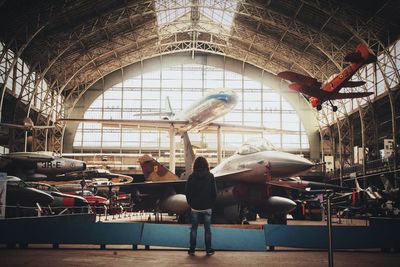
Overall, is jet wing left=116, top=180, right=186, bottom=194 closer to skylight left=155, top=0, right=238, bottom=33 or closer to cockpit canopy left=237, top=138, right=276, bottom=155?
cockpit canopy left=237, top=138, right=276, bottom=155

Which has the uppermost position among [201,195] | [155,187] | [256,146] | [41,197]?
[256,146]

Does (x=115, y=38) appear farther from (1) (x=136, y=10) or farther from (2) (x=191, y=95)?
(2) (x=191, y=95)

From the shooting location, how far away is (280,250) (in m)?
6.92

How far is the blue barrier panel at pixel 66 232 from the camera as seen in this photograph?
6.78m

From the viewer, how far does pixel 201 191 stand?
6492mm

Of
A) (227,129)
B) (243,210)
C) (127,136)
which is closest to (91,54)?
(127,136)

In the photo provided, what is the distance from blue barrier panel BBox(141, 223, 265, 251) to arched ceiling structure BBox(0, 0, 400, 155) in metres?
19.6

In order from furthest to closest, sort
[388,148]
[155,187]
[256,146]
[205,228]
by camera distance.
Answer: [388,148]
[155,187]
[256,146]
[205,228]

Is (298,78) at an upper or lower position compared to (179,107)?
lower

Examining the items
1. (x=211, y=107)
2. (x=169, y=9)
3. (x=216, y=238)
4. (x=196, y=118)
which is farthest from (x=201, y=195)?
(x=169, y=9)

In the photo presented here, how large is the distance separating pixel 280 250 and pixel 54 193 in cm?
1273

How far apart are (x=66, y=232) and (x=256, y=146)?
755 cm

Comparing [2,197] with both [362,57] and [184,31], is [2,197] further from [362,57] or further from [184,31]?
[184,31]

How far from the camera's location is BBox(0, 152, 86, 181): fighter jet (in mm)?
17734
